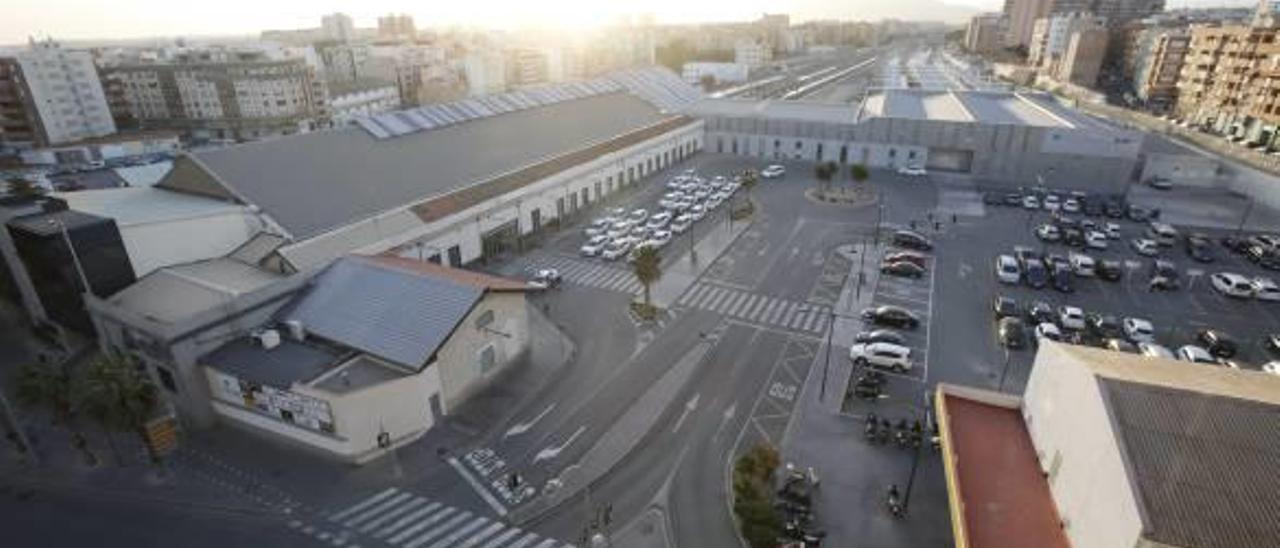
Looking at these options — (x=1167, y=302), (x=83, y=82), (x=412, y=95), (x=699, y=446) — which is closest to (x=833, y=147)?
(x=1167, y=302)

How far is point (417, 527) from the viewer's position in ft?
93.9

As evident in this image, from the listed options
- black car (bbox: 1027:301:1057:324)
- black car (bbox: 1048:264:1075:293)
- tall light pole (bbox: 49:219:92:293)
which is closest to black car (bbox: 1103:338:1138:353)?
black car (bbox: 1027:301:1057:324)

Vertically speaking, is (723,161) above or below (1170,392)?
below

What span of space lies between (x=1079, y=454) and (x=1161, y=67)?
16122 cm

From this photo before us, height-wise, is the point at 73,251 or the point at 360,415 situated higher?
the point at 73,251

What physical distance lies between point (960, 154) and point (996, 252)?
30.9 metres

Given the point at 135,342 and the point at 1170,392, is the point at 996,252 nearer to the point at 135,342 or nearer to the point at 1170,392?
the point at 1170,392

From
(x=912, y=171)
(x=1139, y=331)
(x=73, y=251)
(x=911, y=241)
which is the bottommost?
(x=1139, y=331)

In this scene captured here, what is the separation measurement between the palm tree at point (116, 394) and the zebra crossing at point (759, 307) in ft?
111

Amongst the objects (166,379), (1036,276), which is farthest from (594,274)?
(1036,276)

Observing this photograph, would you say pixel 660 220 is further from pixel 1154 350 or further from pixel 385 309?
pixel 1154 350

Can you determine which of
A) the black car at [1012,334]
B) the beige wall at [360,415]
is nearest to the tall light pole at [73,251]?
the beige wall at [360,415]

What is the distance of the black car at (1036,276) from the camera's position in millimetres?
51684

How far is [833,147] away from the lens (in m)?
91.4
